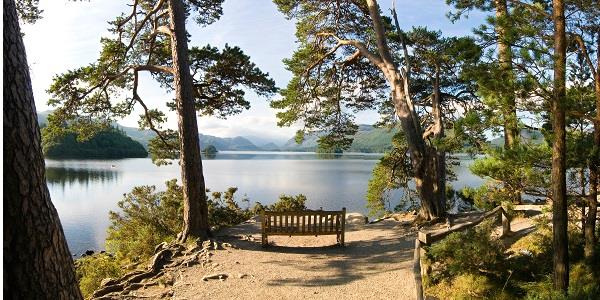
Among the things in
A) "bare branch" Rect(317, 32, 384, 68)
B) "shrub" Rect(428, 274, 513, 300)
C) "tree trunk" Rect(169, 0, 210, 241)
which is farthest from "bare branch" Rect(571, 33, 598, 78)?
"tree trunk" Rect(169, 0, 210, 241)

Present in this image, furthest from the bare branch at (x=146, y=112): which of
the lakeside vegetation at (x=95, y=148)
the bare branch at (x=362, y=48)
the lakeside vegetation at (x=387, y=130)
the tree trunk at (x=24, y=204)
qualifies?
the lakeside vegetation at (x=95, y=148)

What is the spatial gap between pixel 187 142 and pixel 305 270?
146 inches

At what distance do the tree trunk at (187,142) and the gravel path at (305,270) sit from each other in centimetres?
69

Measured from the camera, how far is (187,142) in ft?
28.1

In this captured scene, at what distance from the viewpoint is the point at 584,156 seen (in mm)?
4793

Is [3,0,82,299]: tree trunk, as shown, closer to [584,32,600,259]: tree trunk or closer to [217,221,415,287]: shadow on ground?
[217,221,415,287]: shadow on ground

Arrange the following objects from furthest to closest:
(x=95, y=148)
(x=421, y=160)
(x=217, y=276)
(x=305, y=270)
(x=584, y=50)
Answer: (x=95, y=148)
(x=421, y=160)
(x=305, y=270)
(x=217, y=276)
(x=584, y=50)

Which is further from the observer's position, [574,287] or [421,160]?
[421,160]

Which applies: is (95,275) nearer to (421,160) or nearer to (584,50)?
(421,160)

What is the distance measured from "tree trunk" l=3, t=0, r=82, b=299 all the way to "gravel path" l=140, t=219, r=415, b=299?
3.22 meters

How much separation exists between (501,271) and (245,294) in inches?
137

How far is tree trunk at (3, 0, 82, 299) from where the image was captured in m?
2.36

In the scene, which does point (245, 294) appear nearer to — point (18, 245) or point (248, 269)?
point (248, 269)

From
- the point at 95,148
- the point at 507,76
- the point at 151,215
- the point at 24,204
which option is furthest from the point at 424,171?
the point at 95,148
